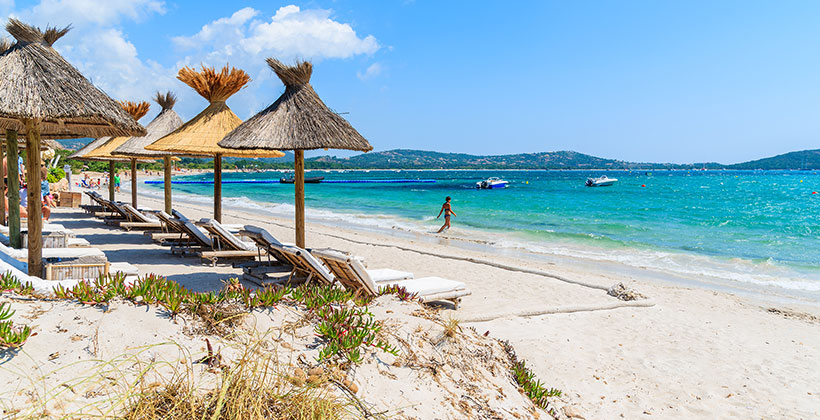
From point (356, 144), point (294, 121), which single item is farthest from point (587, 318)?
point (294, 121)

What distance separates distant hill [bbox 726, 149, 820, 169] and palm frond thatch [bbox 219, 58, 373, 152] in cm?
20312

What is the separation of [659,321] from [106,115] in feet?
20.1

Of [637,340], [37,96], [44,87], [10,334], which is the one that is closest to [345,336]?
[10,334]

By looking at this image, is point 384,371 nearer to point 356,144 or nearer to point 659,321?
point 356,144

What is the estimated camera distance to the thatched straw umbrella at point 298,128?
20.2ft

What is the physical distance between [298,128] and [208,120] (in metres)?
3.25

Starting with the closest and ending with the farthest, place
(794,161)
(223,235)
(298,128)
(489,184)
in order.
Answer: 1. (298,128)
2. (223,235)
3. (489,184)
4. (794,161)

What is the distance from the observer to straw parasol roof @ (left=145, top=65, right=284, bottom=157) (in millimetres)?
8336

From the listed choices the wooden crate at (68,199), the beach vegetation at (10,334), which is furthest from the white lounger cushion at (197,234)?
the wooden crate at (68,199)

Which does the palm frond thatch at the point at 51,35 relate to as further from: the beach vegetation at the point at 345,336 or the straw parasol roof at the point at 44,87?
the beach vegetation at the point at 345,336

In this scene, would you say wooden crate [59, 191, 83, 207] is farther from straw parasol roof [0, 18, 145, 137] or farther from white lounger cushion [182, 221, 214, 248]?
straw parasol roof [0, 18, 145, 137]

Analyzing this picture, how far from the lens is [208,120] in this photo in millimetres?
8789

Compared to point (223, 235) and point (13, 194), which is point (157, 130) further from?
point (13, 194)

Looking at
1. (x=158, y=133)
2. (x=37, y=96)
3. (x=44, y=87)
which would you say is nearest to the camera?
(x=37, y=96)
